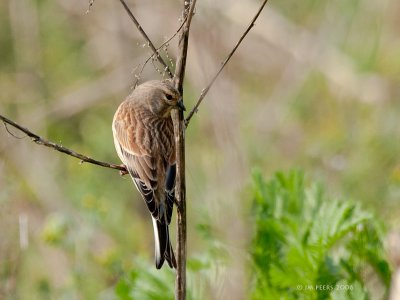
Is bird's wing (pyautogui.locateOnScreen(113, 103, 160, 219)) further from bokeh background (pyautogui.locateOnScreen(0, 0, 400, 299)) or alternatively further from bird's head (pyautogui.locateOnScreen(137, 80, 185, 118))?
bokeh background (pyautogui.locateOnScreen(0, 0, 400, 299))

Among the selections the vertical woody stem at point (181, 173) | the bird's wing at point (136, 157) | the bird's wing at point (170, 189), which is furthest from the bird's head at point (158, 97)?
the vertical woody stem at point (181, 173)

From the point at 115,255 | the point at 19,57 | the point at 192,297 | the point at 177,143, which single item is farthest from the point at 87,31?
the point at 177,143

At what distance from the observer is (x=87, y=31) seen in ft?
28.2

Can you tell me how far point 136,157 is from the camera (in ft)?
13.2

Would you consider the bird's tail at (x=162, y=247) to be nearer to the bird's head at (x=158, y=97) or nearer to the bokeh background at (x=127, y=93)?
the bird's head at (x=158, y=97)

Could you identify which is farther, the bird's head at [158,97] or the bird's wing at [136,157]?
the bird's head at [158,97]

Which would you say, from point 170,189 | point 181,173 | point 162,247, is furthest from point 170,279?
point 181,173

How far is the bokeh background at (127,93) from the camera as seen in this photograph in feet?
18.4

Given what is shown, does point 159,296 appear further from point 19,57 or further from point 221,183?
point 19,57

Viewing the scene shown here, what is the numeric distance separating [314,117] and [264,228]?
392 centimetres

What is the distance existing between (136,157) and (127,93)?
137 inches

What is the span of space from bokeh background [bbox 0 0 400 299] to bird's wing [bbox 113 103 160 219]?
2.16 ft

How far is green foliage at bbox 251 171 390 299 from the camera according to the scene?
12.6 ft

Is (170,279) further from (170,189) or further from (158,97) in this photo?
(158,97)
